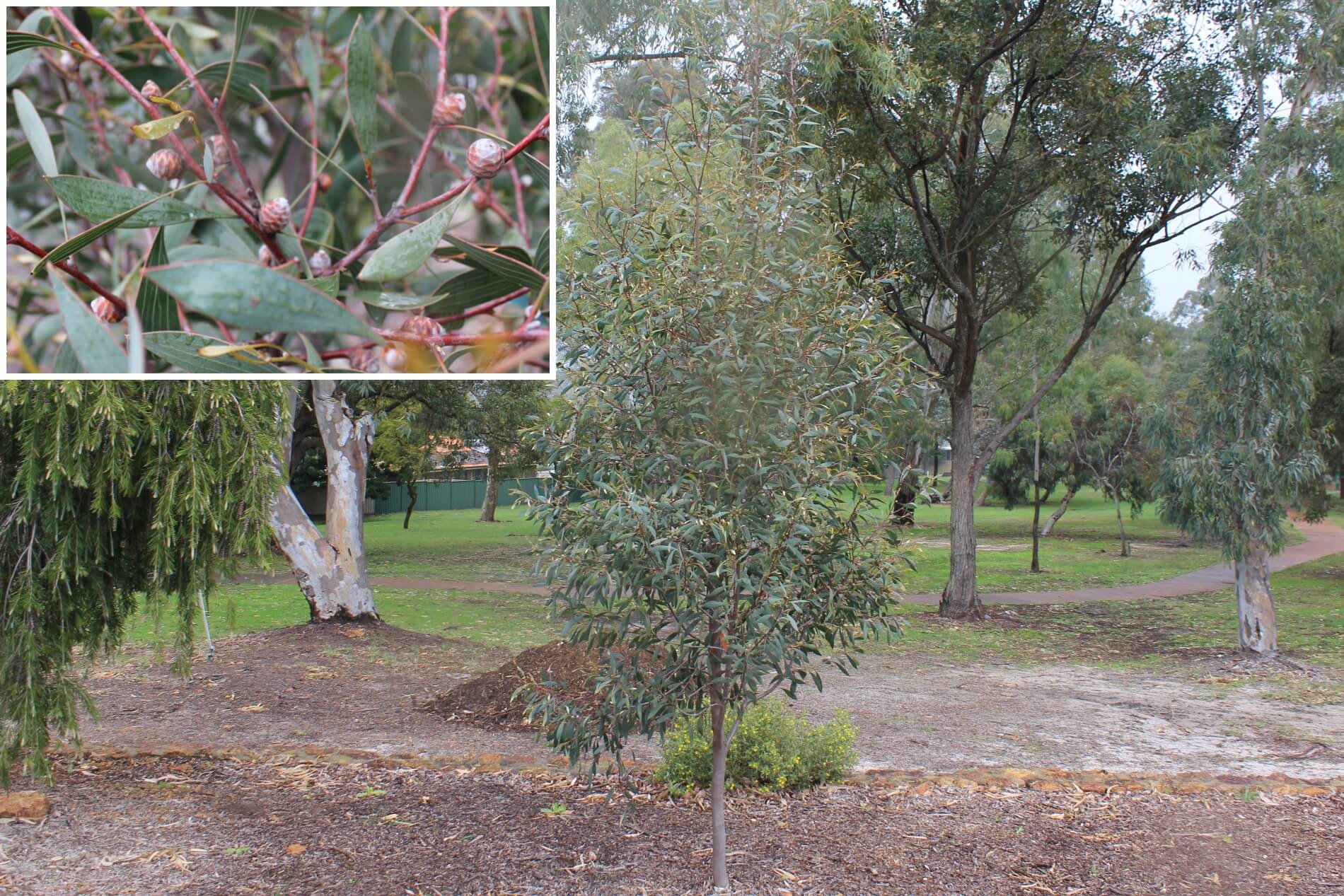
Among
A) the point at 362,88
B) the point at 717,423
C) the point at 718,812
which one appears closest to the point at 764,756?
the point at 718,812

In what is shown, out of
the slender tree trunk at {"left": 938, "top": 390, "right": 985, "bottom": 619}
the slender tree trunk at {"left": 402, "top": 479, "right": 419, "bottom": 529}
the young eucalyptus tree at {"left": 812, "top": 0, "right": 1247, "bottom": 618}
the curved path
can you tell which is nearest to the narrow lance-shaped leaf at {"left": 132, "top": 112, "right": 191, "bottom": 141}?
the young eucalyptus tree at {"left": 812, "top": 0, "right": 1247, "bottom": 618}

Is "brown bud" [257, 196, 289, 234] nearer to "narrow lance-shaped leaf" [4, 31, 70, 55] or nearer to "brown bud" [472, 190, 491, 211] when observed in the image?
"brown bud" [472, 190, 491, 211]

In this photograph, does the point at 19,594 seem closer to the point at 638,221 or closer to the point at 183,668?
the point at 183,668

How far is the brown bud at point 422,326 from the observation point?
2.01 m

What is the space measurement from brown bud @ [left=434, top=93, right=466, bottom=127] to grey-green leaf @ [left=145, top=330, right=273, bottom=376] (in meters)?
0.59

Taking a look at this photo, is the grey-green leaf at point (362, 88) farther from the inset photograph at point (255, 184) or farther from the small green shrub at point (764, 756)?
the small green shrub at point (764, 756)

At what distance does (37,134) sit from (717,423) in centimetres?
249

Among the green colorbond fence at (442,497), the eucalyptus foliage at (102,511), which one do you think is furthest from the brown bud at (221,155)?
the green colorbond fence at (442,497)

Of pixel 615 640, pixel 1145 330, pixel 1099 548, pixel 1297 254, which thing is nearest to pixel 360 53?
pixel 615 640

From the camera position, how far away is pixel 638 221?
4051 millimetres

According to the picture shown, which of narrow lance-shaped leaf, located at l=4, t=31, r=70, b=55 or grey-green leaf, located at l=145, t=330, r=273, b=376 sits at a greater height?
narrow lance-shaped leaf, located at l=4, t=31, r=70, b=55

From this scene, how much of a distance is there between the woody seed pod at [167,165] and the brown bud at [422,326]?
472 mm

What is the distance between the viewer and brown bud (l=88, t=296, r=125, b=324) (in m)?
1.95

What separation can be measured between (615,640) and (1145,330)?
3187cm
